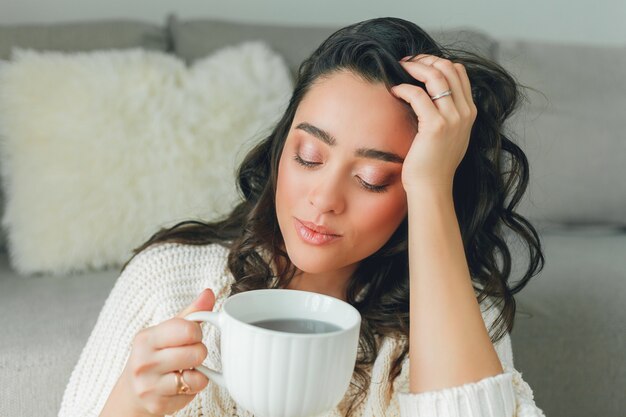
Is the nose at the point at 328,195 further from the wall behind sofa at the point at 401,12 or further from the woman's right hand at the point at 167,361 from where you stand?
the wall behind sofa at the point at 401,12

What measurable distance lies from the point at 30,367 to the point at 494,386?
2.96 ft

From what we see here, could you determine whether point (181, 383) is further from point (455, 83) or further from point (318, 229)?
point (455, 83)

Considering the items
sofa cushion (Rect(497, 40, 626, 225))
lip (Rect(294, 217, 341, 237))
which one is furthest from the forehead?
sofa cushion (Rect(497, 40, 626, 225))

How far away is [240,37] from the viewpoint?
6.98ft

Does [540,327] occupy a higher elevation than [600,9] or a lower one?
lower

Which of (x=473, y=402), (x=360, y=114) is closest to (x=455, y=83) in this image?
(x=360, y=114)

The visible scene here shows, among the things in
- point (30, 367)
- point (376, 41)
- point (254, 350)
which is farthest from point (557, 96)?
point (254, 350)

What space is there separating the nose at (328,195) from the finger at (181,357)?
31 cm

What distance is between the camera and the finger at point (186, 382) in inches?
29.6

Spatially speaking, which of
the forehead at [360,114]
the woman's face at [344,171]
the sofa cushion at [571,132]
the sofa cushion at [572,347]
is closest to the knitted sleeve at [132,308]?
the woman's face at [344,171]

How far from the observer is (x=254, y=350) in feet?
2.22

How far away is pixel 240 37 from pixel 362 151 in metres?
1.23

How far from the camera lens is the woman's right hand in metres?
0.74

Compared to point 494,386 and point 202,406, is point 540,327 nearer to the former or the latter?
point 494,386
